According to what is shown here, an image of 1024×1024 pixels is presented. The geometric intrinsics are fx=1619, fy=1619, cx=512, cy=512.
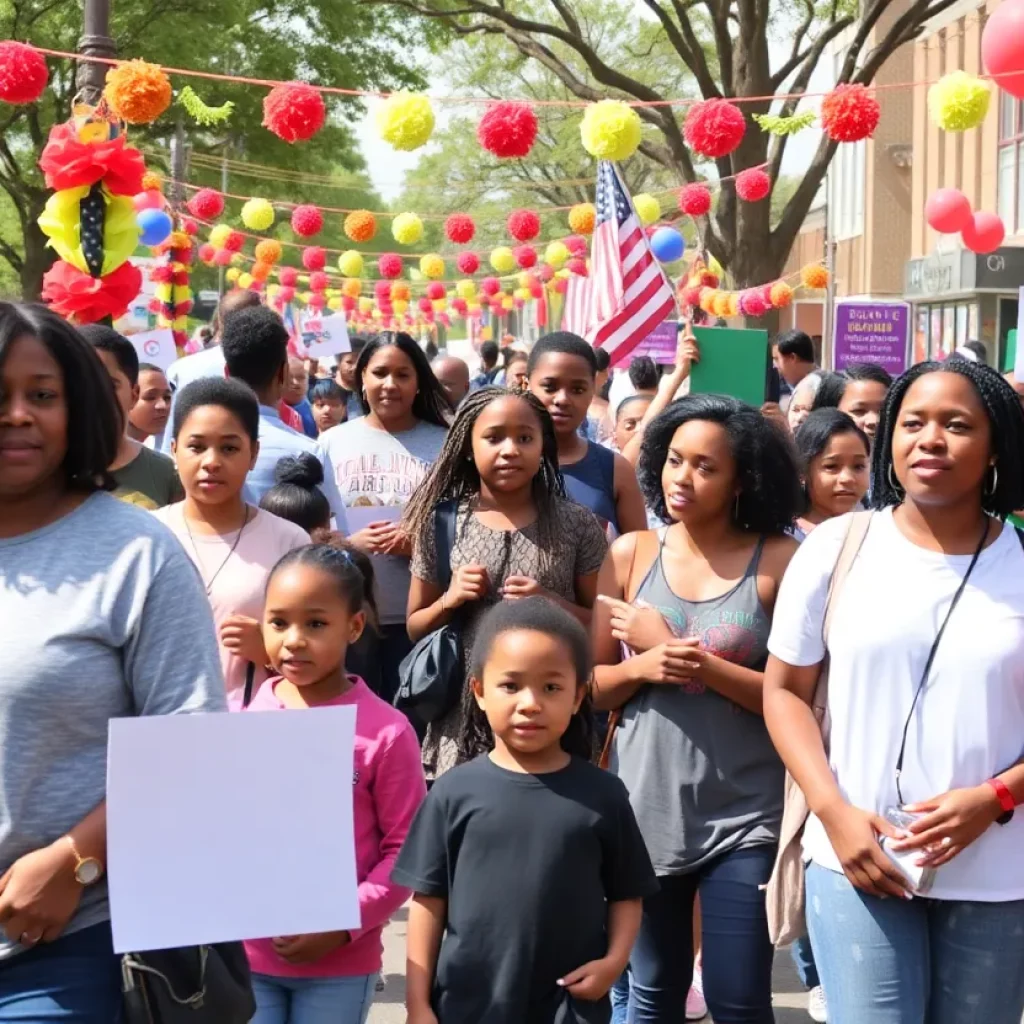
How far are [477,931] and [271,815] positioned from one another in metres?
0.71

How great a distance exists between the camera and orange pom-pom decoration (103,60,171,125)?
30.0ft

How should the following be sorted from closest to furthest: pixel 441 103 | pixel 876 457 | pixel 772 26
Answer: pixel 876 457 < pixel 441 103 < pixel 772 26

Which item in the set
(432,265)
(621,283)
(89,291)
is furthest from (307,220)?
(89,291)

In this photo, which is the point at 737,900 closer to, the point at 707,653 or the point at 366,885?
the point at 707,653

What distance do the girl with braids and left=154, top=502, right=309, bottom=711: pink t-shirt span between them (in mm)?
458

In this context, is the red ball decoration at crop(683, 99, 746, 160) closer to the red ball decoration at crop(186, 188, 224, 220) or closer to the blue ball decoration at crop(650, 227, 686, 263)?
the blue ball decoration at crop(650, 227, 686, 263)

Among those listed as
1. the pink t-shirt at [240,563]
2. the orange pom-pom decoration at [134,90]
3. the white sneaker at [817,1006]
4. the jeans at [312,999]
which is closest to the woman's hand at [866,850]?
the jeans at [312,999]

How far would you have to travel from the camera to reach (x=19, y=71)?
9.55 metres

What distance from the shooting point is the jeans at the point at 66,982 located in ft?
8.25

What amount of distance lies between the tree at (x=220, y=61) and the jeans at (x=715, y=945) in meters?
22.7

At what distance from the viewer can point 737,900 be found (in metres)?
3.88

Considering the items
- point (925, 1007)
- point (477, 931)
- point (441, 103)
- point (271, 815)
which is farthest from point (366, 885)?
point (441, 103)

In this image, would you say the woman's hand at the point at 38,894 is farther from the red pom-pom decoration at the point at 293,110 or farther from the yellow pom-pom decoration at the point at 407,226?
the yellow pom-pom decoration at the point at 407,226

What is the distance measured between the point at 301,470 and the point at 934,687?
2.71 m
